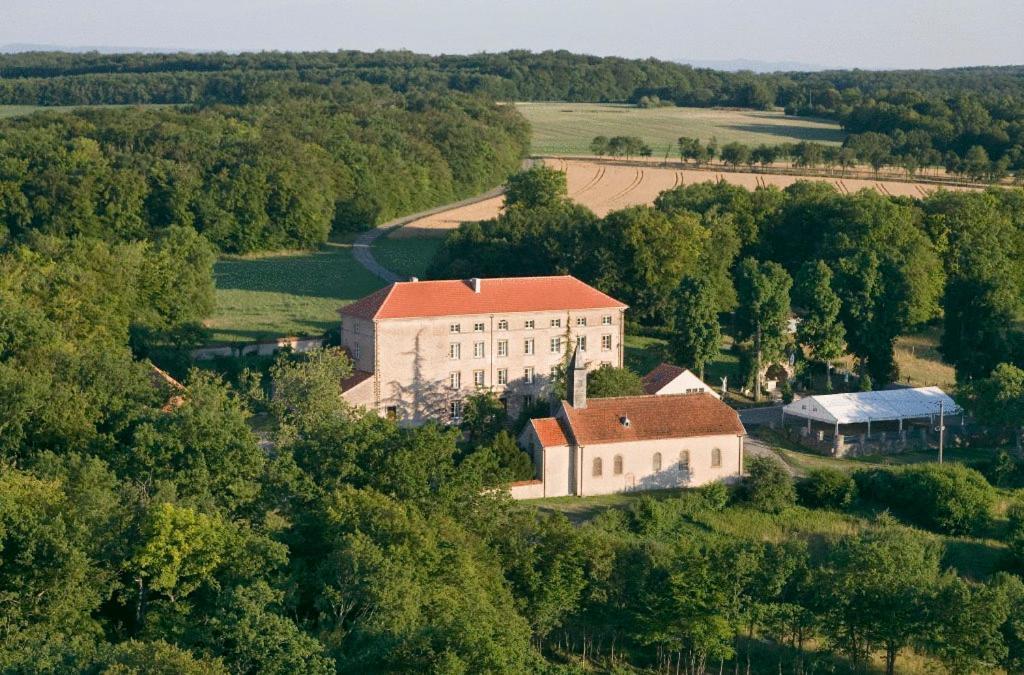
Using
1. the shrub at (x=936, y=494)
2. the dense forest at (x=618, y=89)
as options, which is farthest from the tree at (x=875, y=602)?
the dense forest at (x=618, y=89)

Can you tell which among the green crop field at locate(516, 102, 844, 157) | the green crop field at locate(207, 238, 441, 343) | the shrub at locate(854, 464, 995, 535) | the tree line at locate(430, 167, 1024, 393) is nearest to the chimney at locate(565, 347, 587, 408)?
the shrub at locate(854, 464, 995, 535)

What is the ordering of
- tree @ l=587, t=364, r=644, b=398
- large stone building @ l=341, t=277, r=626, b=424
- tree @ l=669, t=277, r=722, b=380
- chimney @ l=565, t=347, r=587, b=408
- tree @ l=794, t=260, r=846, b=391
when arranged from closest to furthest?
chimney @ l=565, t=347, r=587, b=408 < tree @ l=587, t=364, r=644, b=398 < large stone building @ l=341, t=277, r=626, b=424 < tree @ l=669, t=277, r=722, b=380 < tree @ l=794, t=260, r=846, b=391

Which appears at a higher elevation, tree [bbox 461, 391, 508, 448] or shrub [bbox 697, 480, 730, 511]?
tree [bbox 461, 391, 508, 448]

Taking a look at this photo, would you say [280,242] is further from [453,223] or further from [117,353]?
[117,353]

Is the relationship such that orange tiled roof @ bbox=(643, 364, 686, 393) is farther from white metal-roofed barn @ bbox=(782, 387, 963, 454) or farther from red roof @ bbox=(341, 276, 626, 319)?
white metal-roofed barn @ bbox=(782, 387, 963, 454)

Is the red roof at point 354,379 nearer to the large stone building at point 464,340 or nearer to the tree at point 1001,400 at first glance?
the large stone building at point 464,340

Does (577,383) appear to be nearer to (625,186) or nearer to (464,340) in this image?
(464,340)

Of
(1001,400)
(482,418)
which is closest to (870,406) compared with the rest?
(1001,400)

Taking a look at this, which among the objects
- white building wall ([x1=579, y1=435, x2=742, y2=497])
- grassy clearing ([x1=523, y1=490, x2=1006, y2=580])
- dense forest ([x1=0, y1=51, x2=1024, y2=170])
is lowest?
grassy clearing ([x1=523, y1=490, x2=1006, y2=580])

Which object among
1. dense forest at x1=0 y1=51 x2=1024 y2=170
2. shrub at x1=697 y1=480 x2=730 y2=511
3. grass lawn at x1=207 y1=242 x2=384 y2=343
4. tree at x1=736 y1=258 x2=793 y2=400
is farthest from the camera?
dense forest at x1=0 y1=51 x2=1024 y2=170

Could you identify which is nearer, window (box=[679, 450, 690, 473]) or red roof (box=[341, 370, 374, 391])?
window (box=[679, 450, 690, 473])
